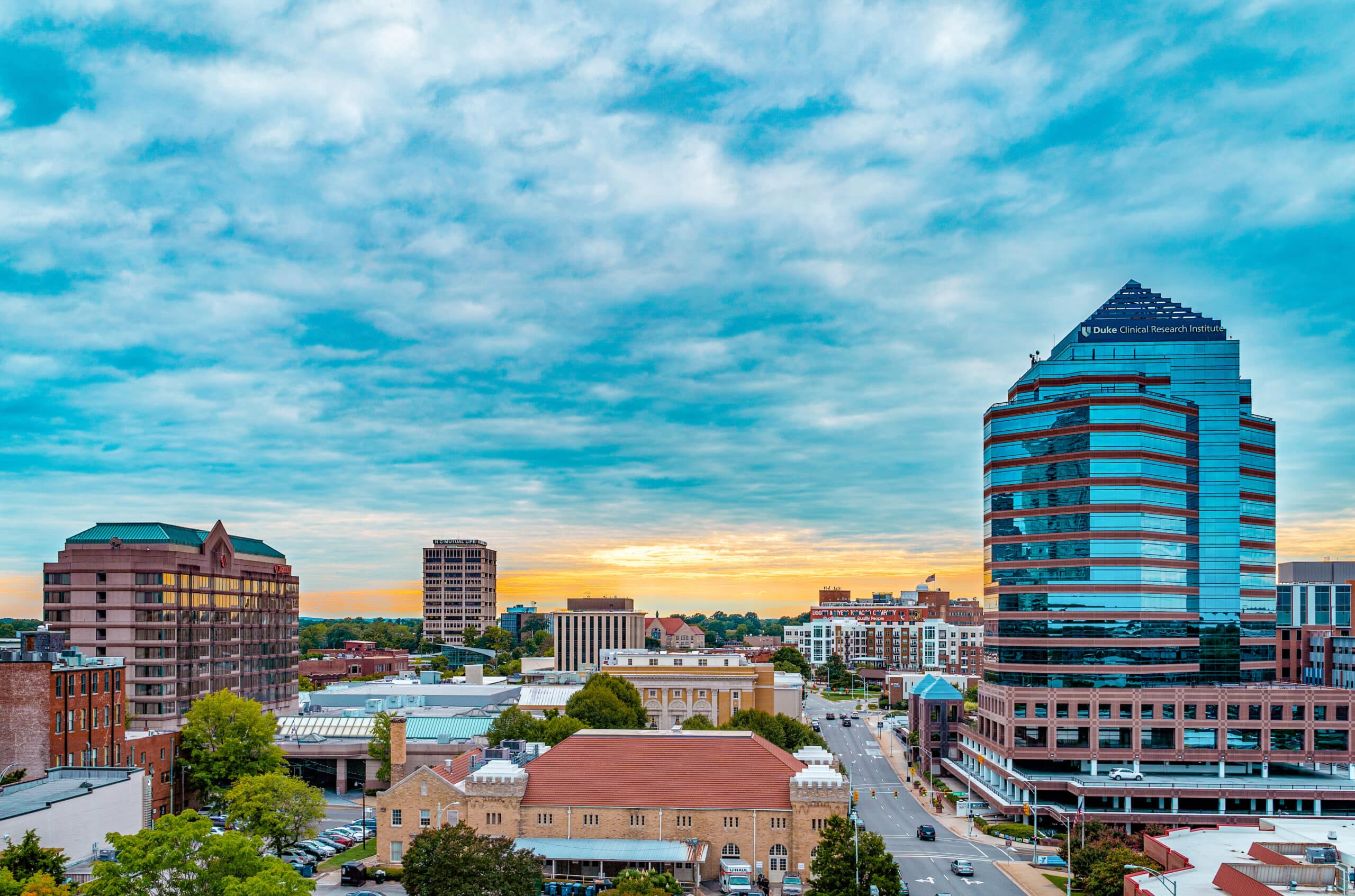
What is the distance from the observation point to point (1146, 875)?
62094mm

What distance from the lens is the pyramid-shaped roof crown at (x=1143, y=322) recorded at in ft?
459

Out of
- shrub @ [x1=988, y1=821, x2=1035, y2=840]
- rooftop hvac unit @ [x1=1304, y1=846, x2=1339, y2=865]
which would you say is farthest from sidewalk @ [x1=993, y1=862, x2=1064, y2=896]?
rooftop hvac unit @ [x1=1304, y1=846, x2=1339, y2=865]

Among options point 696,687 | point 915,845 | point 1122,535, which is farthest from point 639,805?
point 696,687

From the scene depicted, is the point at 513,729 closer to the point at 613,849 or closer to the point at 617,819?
the point at 617,819

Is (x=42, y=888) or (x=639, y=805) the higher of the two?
(x=42, y=888)

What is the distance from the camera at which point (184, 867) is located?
5225 cm

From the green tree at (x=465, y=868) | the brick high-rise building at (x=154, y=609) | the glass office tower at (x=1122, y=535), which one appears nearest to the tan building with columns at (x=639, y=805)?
the green tree at (x=465, y=868)

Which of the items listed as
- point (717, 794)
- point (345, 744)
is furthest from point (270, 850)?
point (717, 794)

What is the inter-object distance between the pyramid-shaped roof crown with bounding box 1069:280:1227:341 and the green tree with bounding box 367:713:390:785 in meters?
101

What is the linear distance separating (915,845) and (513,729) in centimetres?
4558

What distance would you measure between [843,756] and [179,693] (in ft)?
308

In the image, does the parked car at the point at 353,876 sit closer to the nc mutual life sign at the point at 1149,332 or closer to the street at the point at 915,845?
the street at the point at 915,845

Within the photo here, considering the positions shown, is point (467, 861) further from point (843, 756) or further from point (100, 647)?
point (843, 756)

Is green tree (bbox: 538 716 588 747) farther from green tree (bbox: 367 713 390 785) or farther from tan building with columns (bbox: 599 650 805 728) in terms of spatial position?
tan building with columns (bbox: 599 650 805 728)
